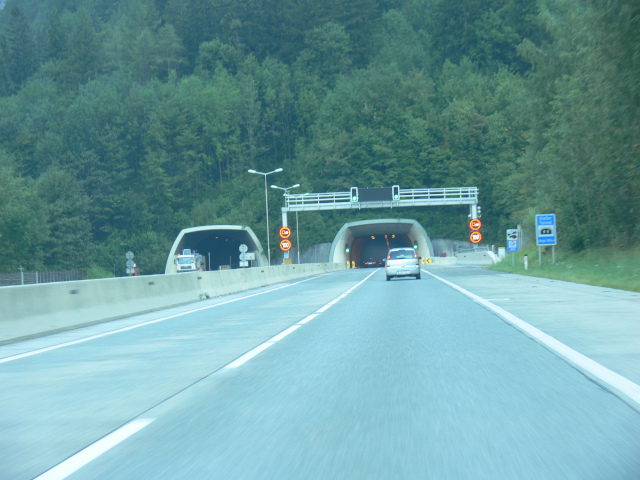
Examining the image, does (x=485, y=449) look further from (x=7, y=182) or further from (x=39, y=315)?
(x=7, y=182)

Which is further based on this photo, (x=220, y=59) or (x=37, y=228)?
(x=220, y=59)

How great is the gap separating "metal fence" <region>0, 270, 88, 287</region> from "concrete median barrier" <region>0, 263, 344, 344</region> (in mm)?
20928

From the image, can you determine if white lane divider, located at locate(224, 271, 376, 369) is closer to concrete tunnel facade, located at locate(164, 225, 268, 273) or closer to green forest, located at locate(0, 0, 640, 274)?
green forest, located at locate(0, 0, 640, 274)

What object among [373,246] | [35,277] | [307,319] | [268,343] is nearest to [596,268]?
[307,319]

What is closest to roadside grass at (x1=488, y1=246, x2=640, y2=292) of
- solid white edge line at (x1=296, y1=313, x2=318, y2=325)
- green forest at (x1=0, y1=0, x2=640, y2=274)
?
solid white edge line at (x1=296, y1=313, x2=318, y2=325)

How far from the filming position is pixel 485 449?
5102 millimetres

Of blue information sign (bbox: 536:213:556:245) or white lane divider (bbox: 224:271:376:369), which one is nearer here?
white lane divider (bbox: 224:271:376:369)

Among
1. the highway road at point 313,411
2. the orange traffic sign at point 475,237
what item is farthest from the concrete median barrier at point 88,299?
the orange traffic sign at point 475,237

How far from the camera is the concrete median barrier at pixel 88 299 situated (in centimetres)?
1334

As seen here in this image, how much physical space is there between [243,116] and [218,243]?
32.5 meters

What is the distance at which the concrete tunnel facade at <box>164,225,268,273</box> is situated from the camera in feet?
244

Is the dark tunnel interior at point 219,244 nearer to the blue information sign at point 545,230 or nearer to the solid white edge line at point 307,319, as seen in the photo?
the blue information sign at point 545,230

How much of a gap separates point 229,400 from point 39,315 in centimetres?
819

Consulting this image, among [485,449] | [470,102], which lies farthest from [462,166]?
[485,449]
